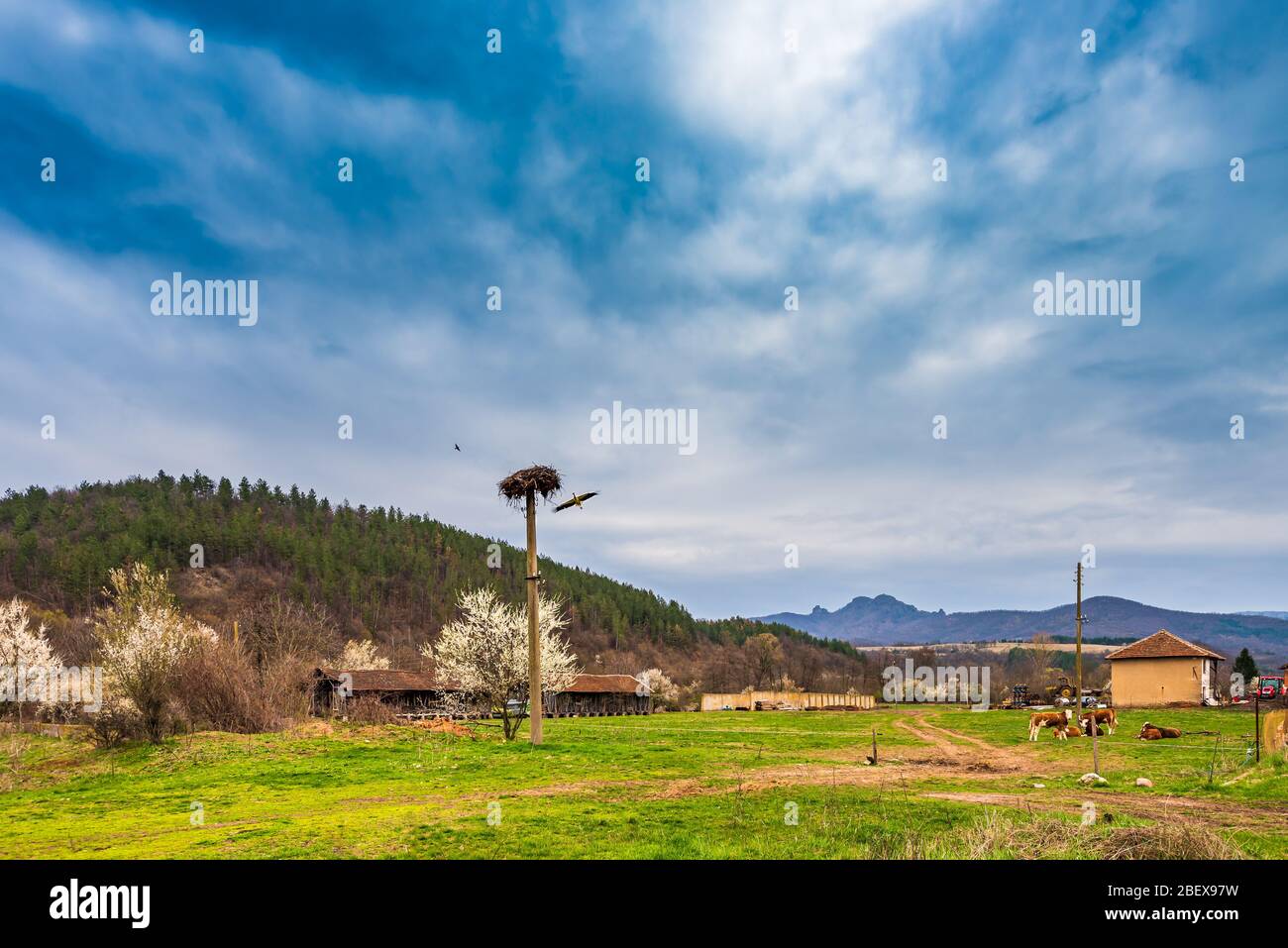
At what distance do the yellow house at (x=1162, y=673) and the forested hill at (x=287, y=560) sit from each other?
6129 cm

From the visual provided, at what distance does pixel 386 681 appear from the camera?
6456 cm

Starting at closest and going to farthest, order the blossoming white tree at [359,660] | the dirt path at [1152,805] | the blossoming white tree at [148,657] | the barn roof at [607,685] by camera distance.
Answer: the dirt path at [1152,805]
the blossoming white tree at [148,657]
the blossoming white tree at [359,660]
the barn roof at [607,685]

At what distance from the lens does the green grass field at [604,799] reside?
10.9 metres

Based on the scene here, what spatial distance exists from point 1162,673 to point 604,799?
61.3 metres

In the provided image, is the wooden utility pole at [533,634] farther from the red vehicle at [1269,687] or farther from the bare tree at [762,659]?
the bare tree at [762,659]

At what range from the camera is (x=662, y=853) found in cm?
1060

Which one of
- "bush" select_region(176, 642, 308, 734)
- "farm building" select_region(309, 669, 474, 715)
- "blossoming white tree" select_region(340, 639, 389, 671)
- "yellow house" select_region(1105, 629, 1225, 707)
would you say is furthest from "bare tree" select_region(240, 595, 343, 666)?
"yellow house" select_region(1105, 629, 1225, 707)

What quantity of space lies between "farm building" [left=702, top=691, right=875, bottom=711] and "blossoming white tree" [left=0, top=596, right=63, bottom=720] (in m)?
63.4

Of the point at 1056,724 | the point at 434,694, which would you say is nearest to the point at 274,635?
the point at 434,694

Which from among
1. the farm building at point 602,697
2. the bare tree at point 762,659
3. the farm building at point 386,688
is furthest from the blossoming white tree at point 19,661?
the bare tree at point 762,659

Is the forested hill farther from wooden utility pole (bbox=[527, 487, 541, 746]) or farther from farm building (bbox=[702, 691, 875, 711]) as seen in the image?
wooden utility pole (bbox=[527, 487, 541, 746])

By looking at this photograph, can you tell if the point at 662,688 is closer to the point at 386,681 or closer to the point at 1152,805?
the point at 386,681

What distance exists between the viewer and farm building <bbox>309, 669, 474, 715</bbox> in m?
59.5
